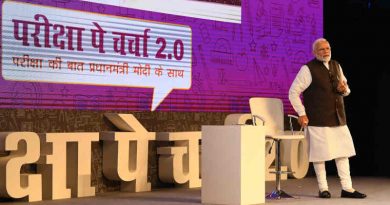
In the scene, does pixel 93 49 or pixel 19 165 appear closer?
pixel 19 165

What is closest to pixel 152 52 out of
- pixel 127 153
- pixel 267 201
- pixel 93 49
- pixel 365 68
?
pixel 93 49

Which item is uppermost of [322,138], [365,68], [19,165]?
[365,68]

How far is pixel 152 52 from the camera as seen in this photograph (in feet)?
26.9

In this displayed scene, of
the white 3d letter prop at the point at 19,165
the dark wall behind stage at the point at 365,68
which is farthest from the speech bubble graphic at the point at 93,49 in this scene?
the dark wall behind stage at the point at 365,68

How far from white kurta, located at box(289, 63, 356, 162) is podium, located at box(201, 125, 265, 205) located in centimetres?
65

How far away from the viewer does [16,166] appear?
674 cm

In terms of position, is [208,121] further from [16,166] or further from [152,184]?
[16,166]

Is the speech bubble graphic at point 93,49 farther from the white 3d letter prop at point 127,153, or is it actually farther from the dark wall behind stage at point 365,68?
the dark wall behind stage at point 365,68

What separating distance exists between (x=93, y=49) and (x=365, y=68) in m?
4.12

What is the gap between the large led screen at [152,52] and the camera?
713cm

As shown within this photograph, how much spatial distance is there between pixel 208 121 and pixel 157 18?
54.8 inches

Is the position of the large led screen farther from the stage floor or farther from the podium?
the podium

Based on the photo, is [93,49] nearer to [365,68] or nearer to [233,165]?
[233,165]

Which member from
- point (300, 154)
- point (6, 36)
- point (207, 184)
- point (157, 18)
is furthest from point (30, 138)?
point (300, 154)
